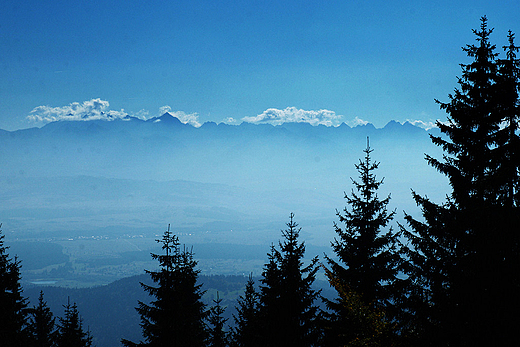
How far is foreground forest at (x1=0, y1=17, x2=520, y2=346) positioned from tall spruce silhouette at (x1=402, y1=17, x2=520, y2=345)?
0.03 metres

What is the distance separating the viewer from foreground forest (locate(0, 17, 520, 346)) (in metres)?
8.49

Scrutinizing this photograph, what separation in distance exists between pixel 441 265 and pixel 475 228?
64.7 inches

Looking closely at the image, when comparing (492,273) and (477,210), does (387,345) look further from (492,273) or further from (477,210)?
(477,210)

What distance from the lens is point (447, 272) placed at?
9656 millimetres

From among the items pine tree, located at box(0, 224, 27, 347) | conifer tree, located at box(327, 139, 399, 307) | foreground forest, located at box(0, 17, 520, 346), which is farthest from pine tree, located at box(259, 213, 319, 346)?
pine tree, located at box(0, 224, 27, 347)

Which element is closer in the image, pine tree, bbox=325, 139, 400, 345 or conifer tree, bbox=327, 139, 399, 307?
pine tree, bbox=325, 139, 400, 345

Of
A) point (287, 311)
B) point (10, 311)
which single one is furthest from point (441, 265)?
point (10, 311)

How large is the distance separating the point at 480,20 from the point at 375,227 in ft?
29.5

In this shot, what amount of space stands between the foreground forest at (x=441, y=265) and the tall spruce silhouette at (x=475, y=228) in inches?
1.0

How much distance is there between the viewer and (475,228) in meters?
8.78

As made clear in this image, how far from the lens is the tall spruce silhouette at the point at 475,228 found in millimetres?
8398

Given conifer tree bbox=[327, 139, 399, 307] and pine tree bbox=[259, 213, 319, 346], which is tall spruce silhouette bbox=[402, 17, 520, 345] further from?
pine tree bbox=[259, 213, 319, 346]

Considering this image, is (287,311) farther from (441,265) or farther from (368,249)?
(441,265)

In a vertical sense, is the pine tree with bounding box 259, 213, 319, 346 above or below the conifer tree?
below
